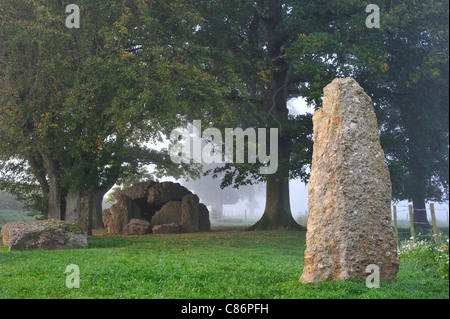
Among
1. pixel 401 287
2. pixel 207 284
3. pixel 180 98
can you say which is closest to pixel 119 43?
pixel 180 98

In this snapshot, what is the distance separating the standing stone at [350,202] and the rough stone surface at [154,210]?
17518 millimetres

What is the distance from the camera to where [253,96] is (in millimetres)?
24266

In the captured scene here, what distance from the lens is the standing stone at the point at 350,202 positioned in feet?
25.9

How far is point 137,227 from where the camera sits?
24.3 metres

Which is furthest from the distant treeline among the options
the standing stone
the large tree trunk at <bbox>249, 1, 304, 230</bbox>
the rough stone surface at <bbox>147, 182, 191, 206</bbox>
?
the standing stone

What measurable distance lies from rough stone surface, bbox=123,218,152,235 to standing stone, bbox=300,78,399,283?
56.6ft

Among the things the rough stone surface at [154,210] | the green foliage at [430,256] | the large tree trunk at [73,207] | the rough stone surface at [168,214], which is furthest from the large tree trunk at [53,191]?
the green foliage at [430,256]

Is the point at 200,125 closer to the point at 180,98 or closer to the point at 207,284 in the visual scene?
the point at 180,98

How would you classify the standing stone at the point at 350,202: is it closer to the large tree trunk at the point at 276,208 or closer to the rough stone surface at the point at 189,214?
the large tree trunk at the point at 276,208

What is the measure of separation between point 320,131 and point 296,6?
1446 centimetres

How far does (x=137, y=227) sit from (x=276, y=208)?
8.44 metres

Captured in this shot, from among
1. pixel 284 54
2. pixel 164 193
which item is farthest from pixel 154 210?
pixel 284 54

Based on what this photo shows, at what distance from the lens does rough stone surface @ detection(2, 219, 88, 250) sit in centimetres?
1571

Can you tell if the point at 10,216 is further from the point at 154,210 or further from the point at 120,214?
the point at 120,214
